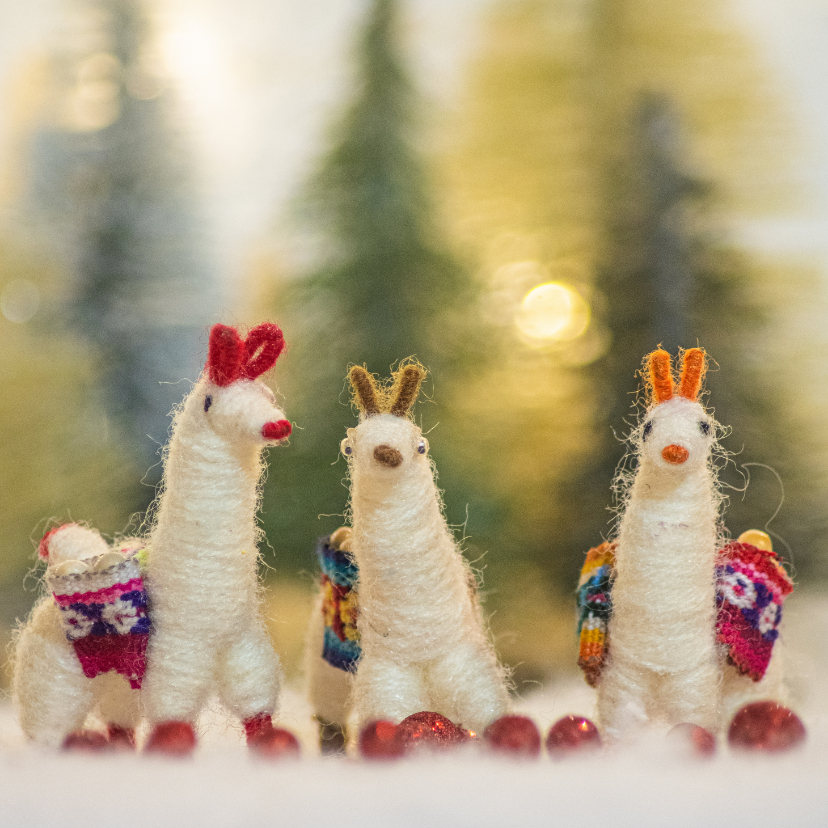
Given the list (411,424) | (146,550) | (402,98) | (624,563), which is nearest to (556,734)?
(624,563)

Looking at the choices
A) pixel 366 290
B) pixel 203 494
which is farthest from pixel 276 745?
pixel 366 290

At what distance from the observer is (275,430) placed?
57cm

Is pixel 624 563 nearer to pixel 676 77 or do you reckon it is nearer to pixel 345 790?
pixel 345 790

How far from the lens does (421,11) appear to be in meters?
1.08

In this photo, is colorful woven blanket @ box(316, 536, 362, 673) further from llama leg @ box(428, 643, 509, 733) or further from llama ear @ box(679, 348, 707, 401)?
llama ear @ box(679, 348, 707, 401)

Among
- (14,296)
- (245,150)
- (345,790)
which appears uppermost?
(245,150)

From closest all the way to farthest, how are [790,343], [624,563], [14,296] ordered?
[624,563] → [790,343] → [14,296]

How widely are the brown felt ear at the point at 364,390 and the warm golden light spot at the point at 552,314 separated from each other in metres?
0.49

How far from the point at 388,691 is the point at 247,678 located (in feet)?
0.35

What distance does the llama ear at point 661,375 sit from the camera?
597 mm

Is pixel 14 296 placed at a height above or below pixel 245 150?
below

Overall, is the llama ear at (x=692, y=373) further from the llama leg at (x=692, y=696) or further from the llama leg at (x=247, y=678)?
the llama leg at (x=247, y=678)

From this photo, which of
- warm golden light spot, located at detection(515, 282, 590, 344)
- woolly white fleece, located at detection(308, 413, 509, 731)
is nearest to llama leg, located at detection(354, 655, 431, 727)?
woolly white fleece, located at detection(308, 413, 509, 731)

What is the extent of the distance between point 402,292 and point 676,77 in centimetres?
44
